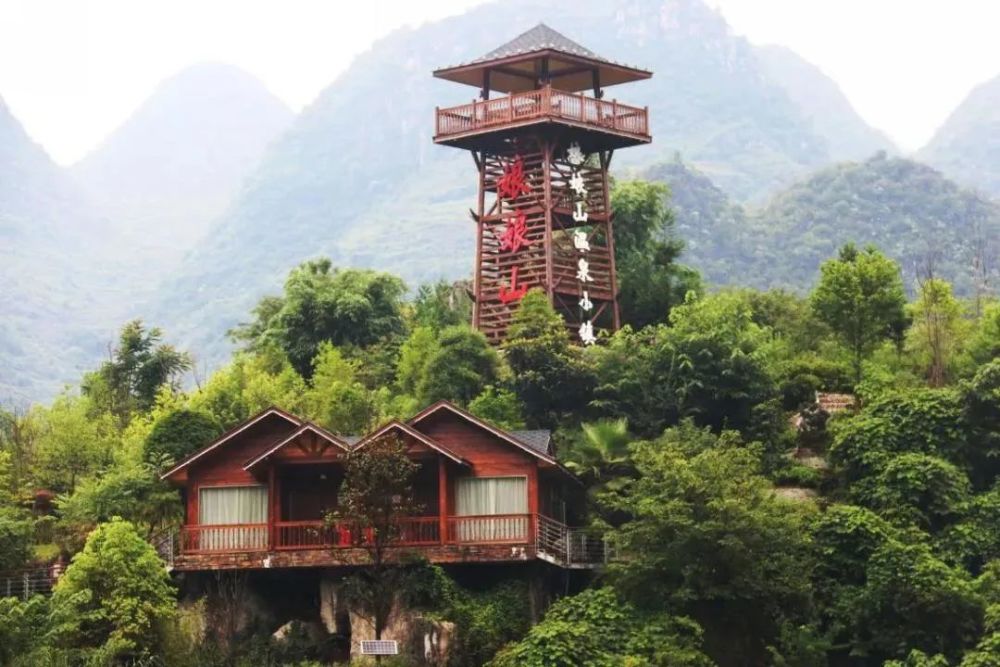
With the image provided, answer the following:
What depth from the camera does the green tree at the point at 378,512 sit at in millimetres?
40938

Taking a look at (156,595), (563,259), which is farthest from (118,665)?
(563,259)

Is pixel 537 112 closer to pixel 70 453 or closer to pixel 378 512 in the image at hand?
pixel 70 453

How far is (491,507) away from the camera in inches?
1769

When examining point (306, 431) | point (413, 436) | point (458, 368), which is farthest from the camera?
point (458, 368)

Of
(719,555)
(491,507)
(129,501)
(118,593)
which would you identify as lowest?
(118,593)

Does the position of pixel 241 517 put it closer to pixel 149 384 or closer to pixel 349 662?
pixel 349 662

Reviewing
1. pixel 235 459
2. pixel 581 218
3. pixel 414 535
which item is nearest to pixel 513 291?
pixel 581 218

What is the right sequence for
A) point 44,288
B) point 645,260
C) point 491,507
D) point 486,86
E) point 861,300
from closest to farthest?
1. point 491,507
2. point 861,300
3. point 486,86
4. point 645,260
5. point 44,288

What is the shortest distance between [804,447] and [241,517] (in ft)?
44.6

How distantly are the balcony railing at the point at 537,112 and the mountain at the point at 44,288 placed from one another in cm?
7842

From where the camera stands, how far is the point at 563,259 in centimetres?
5862

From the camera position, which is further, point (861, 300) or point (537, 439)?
point (861, 300)

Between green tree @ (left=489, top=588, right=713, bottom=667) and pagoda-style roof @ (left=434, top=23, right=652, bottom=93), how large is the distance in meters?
20.5

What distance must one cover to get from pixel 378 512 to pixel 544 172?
1936 centimetres
